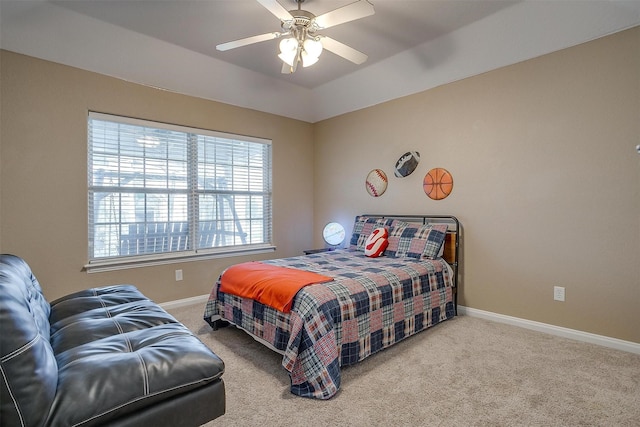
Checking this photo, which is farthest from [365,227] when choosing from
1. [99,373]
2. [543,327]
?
[99,373]

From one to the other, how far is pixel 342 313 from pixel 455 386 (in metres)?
0.85

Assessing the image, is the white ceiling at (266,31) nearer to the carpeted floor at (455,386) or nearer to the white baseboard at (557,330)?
the white baseboard at (557,330)

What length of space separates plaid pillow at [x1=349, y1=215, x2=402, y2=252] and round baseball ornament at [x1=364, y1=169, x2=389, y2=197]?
414mm

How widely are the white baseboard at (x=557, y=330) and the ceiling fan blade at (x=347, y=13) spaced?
3004 millimetres

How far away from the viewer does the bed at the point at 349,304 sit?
202 centimetres

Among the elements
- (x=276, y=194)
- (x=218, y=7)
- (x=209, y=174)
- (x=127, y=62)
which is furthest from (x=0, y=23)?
(x=276, y=194)

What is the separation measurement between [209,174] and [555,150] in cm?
371

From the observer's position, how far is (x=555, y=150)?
2.92 meters

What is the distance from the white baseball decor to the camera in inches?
138

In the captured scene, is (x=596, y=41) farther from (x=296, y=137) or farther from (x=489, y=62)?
(x=296, y=137)

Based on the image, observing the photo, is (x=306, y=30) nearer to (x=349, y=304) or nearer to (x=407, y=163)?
(x=349, y=304)

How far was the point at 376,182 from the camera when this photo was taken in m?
4.34

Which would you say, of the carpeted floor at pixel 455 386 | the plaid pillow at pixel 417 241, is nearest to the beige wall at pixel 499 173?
the plaid pillow at pixel 417 241

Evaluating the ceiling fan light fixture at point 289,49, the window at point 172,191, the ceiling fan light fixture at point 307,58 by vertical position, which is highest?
the ceiling fan light fixture at point 289,49
